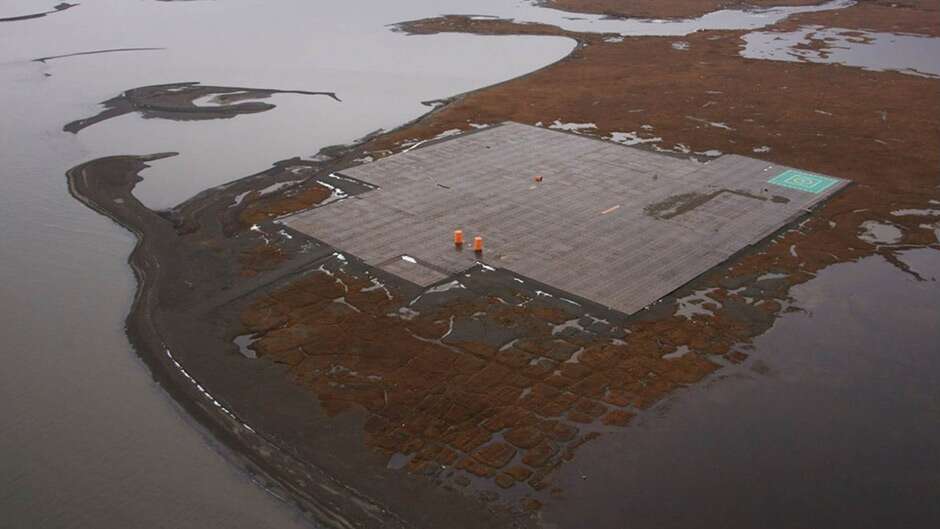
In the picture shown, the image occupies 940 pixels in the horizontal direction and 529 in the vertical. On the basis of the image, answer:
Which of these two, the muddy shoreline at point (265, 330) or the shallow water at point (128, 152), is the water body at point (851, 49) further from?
the muddy shoreline at point (265, 330)

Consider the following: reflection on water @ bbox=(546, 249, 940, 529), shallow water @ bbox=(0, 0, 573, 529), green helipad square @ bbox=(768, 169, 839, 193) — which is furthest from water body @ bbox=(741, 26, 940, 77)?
reflection on water @ bbox=(546, 249, 940, 529)

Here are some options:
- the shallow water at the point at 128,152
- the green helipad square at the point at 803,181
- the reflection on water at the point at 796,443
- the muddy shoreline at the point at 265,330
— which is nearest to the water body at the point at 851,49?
the shallow water at the point at 128,152

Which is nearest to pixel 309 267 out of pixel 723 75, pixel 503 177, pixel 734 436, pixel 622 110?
pixel 503 177

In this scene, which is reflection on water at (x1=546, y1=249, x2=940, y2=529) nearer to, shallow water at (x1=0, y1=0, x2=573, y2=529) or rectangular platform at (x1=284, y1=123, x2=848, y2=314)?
rectangular platform at (x1=284, y1=123, x2=848, y2=314)

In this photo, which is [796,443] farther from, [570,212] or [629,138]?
[629,138]

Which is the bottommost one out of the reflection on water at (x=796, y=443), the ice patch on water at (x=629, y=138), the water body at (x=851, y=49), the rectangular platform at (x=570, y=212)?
the reflection on water at (x=796, y=443)
